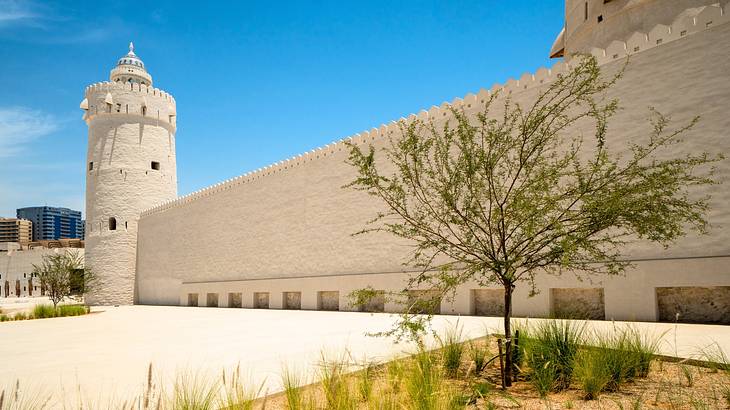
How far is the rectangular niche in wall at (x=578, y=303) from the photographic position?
10.3m

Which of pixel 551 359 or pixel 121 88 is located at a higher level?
pixel 121 88

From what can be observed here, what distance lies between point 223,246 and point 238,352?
16.2 meters

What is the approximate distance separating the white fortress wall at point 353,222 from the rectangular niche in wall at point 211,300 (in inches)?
13.0

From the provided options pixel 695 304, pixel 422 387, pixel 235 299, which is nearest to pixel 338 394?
pixel 422 387

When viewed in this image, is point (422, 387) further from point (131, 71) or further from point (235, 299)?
point (131, 71)

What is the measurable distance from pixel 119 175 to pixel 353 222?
17.5 meters

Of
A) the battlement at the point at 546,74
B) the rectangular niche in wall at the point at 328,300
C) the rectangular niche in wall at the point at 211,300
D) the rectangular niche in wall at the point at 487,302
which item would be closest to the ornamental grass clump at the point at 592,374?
the battlement at the point at 546,74

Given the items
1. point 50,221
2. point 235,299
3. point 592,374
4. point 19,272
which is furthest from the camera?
point 50,221

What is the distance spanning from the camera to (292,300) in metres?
18.3

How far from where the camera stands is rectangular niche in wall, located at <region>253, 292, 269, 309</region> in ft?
64.3

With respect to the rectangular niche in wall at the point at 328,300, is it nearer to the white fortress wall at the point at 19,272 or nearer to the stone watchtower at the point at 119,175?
the stone watchtower at the point at 119,175

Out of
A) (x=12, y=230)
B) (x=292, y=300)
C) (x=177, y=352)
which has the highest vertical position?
(x=12, y=230)

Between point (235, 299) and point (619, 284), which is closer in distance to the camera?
point (619, 284)

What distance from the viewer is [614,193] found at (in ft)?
14.9
